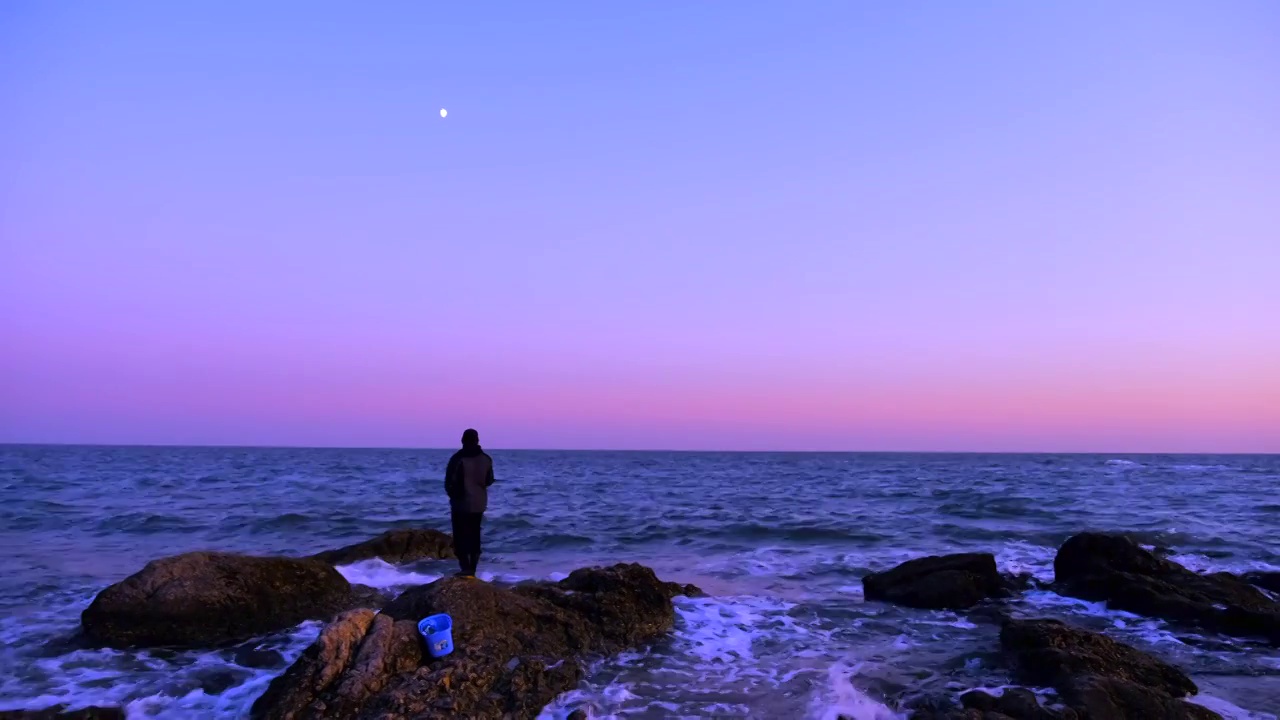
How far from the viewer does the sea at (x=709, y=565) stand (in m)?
7.53

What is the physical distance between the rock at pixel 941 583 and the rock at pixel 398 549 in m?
7.53

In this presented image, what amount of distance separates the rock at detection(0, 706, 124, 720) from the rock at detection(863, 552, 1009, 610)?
9347mm

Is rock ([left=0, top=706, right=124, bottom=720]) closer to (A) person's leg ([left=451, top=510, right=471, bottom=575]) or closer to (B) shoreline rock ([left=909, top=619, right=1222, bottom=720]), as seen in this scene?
(A) person's leg ([left=451, top=510, right=471, bottom=575])

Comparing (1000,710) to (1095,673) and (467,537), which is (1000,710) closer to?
(1095,673)

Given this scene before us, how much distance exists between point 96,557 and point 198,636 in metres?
7.74

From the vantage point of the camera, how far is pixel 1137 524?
2103 centimetres

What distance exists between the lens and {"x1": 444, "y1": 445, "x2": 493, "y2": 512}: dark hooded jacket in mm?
10836

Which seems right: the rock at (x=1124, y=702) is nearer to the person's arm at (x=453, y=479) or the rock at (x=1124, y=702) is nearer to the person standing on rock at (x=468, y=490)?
the person standing on rock at (x=468, y=490)

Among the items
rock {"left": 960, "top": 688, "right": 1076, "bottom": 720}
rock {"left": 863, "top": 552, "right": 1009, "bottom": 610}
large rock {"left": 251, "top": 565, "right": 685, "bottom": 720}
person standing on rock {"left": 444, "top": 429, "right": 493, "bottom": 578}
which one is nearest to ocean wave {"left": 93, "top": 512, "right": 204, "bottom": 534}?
person standing on rock {"left": 444, "top": 429, "right": 493, "bottom": 578}

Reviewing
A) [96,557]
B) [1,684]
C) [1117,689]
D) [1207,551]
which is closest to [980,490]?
[1207,551]

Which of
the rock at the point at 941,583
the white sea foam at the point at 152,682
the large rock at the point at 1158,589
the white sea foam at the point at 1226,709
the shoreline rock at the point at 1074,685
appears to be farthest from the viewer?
the rock at the point at 941,583

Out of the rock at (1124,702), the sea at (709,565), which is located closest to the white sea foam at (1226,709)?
the sea at (709,565)

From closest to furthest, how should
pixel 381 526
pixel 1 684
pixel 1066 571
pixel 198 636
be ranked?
pixel 1 684 < pixel 198 636 < pixel 1066 571 < pixel 381 526

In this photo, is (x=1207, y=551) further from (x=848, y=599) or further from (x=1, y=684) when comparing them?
(x=1, y=684)
